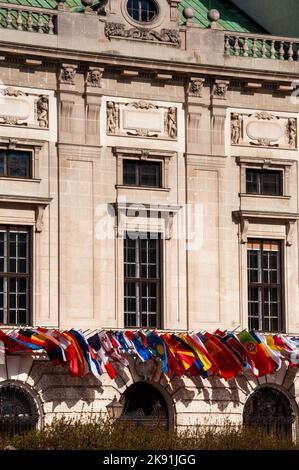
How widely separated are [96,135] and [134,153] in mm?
1205

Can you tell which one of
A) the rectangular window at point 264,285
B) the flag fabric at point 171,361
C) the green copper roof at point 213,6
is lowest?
the flag fabric at point 171,361

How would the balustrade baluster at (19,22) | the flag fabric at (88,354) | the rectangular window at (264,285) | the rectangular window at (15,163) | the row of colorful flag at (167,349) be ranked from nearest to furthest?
1. the row of colorful flag at (167,349)
2. the flag fabric at (88,354)
3. the rectangular window at (15,163)
4. the balustrade baluster at (19,22)
5. the rectangular window at (264,285)

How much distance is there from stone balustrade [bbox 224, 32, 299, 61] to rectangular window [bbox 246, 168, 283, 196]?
3.34 meters

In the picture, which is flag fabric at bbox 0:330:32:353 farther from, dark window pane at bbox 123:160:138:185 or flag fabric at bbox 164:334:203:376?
dark window pane at bbox 123:160:138:185

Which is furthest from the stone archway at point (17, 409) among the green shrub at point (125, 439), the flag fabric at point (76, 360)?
the green shrub at point (125, 439)

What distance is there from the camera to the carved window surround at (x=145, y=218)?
180ft

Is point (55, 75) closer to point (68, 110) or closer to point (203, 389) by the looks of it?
point (68, 110)

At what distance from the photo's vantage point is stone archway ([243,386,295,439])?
182 feet

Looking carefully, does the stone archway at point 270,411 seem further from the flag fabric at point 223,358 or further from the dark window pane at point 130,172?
the dark window pane at point 130,172

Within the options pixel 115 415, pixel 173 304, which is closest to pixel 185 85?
pixel 173 304

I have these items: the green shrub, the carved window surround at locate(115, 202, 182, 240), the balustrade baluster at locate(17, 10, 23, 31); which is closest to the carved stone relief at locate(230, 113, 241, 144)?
the carved window surround at locate(115, 202, 182, 240)

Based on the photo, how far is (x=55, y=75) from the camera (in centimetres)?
5481

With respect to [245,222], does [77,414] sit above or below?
below

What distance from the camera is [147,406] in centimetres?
5466
